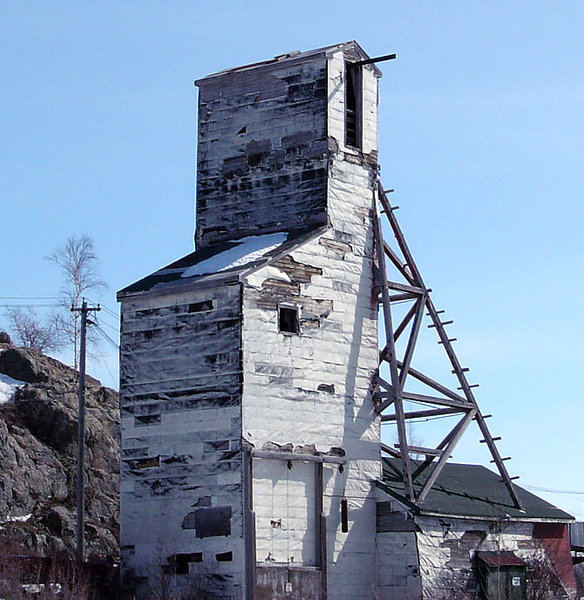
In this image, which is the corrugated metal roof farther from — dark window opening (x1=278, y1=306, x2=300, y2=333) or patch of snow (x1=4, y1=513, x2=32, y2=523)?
patch of snow (x1=4, y1=513, x2=32, y2=523)

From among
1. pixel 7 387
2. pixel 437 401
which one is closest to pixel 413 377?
pixel 437 401

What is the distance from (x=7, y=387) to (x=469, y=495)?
2029cm

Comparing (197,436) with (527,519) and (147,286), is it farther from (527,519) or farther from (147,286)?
(527,519)

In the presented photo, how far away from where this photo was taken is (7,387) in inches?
2032

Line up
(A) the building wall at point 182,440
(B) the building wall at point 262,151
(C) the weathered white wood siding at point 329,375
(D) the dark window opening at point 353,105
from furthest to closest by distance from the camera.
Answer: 1. (D) the dark window opening at point 353,105
2. (B) the building wall at point 262,151
3. (C) the weathered white wood siding at point 329,375
4. (A) the building wall at point 182,440

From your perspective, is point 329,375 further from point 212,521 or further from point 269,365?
point 212,521

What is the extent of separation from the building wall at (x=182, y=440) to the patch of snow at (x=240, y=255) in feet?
4.09

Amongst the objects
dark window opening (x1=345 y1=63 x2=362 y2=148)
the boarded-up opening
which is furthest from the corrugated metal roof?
dark window opening (x1=345 y1=63 x2=362 y2=148)

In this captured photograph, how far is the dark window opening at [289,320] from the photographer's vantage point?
35.3m

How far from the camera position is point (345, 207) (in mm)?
38375

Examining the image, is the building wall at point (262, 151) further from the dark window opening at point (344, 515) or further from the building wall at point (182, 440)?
the dark window opening at point (344, 515)

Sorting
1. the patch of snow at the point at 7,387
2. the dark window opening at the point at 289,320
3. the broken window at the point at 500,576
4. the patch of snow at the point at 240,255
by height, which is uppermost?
the patch of snow at the point at 240,255

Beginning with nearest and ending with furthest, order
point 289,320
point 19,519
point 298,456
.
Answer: point 298,456 < point 289,320 < point 19,519

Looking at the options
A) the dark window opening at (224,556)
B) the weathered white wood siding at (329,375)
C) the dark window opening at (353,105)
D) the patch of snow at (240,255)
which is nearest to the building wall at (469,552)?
the weathered white wood siding at (329,375)
